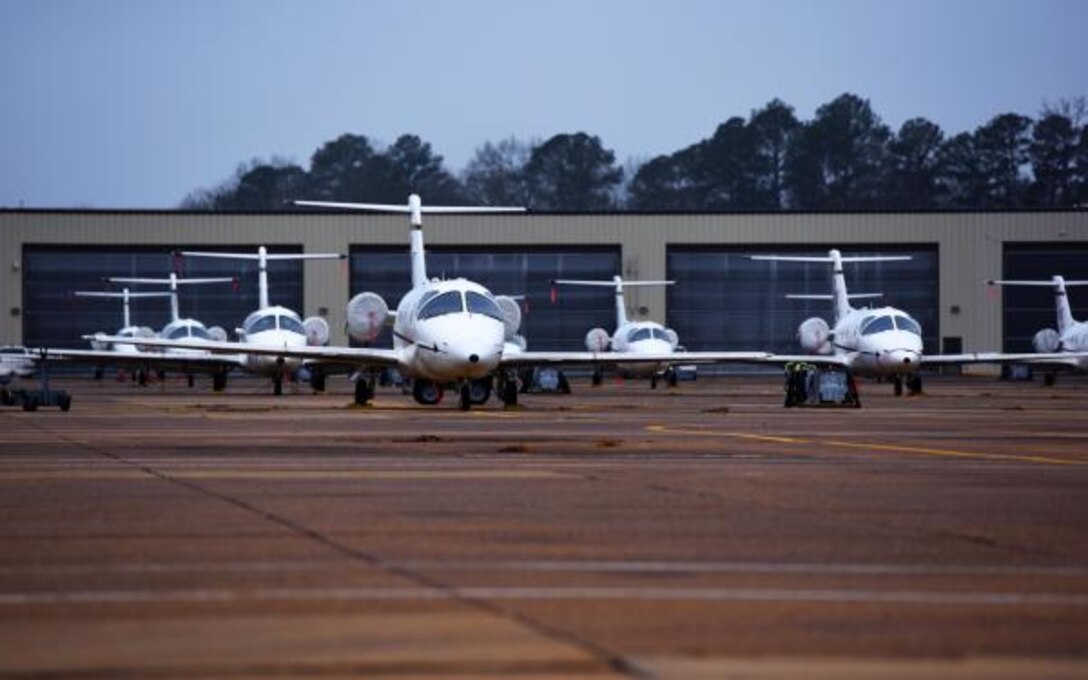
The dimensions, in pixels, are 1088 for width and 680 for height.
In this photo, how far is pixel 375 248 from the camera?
365 feet

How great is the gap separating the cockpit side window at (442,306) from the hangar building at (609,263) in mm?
56163

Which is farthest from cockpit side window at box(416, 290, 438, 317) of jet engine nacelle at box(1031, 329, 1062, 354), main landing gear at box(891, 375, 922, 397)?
jet engine nacelle at box(1031, 329, 1062, 354)

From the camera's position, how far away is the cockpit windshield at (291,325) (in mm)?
75062

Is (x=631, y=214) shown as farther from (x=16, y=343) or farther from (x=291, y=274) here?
(x=16, y=343)

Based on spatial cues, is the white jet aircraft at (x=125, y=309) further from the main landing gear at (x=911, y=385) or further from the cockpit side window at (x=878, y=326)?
the main landing gear at (x=911, y=385)

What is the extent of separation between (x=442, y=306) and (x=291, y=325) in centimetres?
2283

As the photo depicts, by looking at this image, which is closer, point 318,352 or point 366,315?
point 318,352

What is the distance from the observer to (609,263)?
372ft

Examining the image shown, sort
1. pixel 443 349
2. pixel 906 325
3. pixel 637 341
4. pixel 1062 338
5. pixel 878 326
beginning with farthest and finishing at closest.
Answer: pixel 1062 338
pixel 637 341
pixel 906 325
pixel 878 326
pixel 443 349

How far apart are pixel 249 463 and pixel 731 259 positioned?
89975 mm

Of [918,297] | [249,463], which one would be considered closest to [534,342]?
[918,297]

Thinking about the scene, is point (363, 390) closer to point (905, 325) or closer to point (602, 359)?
point (602, 359)

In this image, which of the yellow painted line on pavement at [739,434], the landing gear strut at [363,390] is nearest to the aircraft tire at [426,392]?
the landing gear strut at [363,390]

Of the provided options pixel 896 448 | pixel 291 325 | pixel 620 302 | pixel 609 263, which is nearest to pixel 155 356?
pixel 291 325
